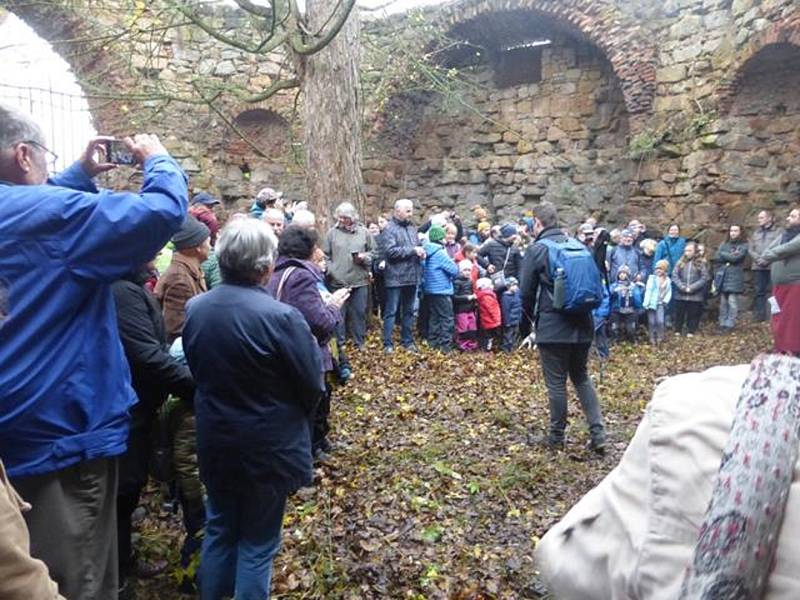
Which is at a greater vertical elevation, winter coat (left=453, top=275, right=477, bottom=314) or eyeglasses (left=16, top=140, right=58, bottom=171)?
eyeglasses (left=16, top=140, right=58, bottom=171)

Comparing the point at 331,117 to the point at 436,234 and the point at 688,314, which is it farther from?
the point at 688,314

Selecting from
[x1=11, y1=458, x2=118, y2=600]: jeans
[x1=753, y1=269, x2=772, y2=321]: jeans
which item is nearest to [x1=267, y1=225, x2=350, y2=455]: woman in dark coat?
[x1=11, y1=458, x2=118, y2=600]: jeans

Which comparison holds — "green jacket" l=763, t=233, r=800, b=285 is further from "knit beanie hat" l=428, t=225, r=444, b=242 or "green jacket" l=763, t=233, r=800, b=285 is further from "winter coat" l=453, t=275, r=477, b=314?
"knit beanie hat" l=428, t=225, r=444, b=242

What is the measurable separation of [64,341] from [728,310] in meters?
11.3

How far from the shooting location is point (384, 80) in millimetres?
12227

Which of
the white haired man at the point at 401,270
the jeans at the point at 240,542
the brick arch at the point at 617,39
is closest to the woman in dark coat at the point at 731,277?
the brick arch at the point at 617,39

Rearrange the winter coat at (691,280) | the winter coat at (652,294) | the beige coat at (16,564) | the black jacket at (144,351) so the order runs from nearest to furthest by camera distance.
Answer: the beige coat at (16,564) → the black jacket at (144,351) → the winter coat at (652,294) → the winter coat at (691,280)

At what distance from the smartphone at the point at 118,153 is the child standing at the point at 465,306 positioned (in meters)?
7.07

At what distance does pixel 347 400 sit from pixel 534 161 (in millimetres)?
9347

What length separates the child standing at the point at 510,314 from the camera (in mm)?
9633

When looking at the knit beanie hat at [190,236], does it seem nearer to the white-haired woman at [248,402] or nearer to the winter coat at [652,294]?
the white-haired woman at [248,402]

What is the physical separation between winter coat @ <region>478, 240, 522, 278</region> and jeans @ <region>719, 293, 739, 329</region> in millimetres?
3800

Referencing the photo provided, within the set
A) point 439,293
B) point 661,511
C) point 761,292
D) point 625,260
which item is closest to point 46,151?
point 661,511

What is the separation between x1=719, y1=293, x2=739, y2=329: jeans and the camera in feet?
36.9
